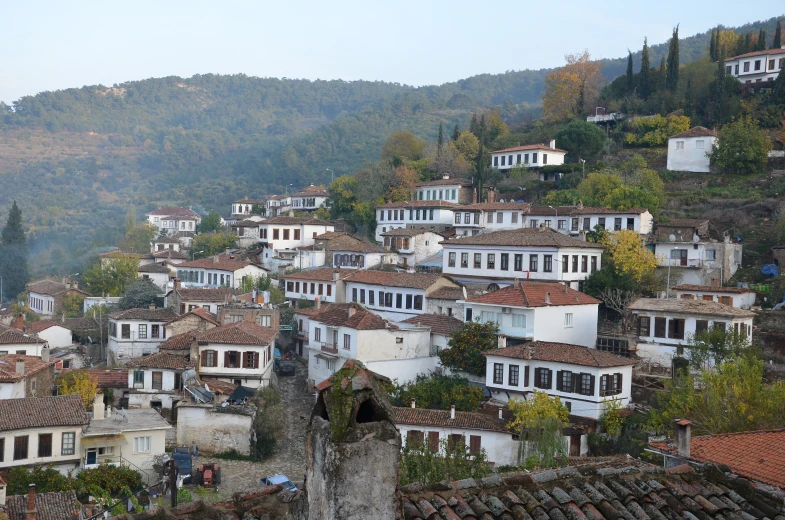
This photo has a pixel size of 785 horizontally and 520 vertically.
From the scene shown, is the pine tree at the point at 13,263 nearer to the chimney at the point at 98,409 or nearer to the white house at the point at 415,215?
the white house at the point at 415,215

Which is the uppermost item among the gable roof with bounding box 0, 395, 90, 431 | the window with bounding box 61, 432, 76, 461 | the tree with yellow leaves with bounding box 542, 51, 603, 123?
the tree with yellow leaves with bounding box 542, 51, 603, 123

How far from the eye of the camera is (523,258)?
39.4m

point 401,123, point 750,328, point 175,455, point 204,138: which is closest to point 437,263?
point 750,328

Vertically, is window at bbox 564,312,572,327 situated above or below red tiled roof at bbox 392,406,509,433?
above

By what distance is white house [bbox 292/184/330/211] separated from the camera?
73.2 m

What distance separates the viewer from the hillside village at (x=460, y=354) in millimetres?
6996

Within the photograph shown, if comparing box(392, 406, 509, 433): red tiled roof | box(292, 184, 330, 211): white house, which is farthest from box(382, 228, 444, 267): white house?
box(392, 406, 509, 433): red tiled roof

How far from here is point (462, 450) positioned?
24.6m

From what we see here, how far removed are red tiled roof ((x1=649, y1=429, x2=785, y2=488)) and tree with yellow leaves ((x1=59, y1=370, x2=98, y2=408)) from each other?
78.5 ft

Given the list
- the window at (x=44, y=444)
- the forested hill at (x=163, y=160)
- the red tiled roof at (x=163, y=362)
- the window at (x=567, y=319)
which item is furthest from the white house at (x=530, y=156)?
the forested hill at (x=163, y=160)

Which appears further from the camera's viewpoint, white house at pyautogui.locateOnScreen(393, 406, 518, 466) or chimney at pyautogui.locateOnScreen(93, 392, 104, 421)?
chimney at pyautogui.locateOnScreen(93, 392, 104, 421)

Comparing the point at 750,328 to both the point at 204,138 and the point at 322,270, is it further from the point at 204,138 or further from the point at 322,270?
the point at 204,138

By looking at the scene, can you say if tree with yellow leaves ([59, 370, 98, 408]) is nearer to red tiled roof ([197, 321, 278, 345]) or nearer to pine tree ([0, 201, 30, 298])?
red tiled roof ([197, 321, 278, 345])

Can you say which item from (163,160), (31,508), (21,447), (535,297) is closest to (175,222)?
(535,297)
